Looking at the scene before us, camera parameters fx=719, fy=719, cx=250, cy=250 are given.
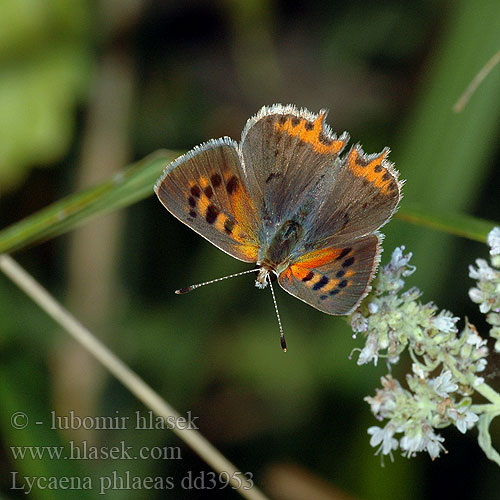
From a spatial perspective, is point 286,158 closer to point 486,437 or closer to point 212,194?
point 212,194

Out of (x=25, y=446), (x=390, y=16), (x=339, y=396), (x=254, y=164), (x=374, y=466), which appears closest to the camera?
(x=254, y=164)

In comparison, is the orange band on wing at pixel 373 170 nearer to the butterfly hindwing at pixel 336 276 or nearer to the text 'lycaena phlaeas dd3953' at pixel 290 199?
the text 'lycaena phlaeas dd3953' at pixel 290 199

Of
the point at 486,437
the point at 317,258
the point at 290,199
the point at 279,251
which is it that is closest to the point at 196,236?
the point at 290,199

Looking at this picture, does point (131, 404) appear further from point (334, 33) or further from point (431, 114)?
point (334, 33)

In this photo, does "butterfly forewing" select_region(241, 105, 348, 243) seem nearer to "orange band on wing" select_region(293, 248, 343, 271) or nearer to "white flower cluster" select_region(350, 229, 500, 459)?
"orange band on wing" select_region(293, 248, 343, 271)

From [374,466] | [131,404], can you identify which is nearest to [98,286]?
[131,404]
